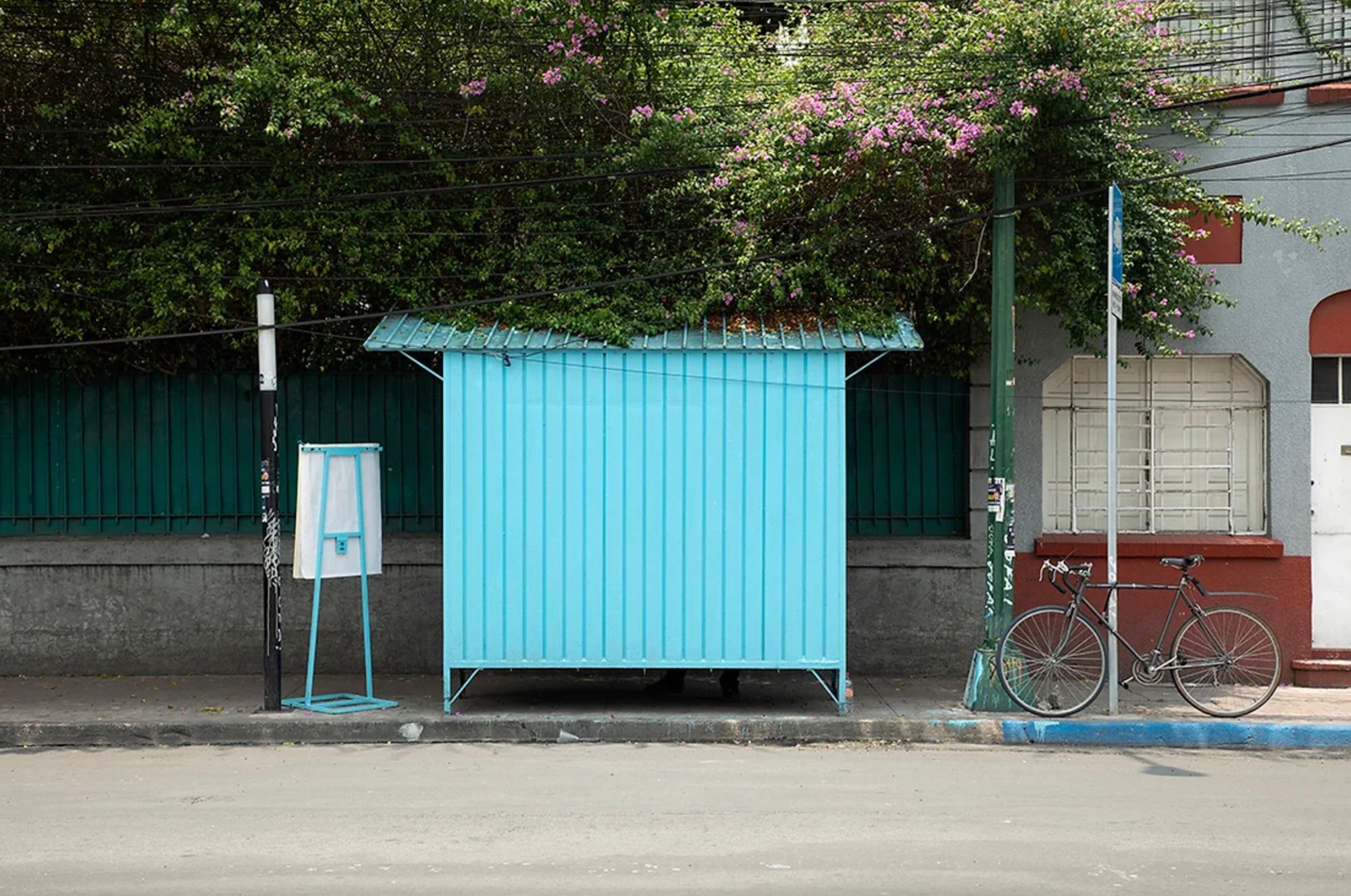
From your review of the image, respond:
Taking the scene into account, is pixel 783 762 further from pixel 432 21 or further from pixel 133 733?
pixel 432 21

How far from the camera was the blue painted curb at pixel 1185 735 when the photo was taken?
9.84 meters

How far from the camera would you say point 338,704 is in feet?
34.7

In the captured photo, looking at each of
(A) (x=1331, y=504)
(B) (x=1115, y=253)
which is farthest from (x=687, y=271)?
(A) (x=1331, y=504)

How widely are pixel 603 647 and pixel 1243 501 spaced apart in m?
5.87

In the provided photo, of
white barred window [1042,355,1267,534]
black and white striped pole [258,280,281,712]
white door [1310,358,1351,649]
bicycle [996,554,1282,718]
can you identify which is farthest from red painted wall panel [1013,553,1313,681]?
black and white striped pole [258,280,281,712]

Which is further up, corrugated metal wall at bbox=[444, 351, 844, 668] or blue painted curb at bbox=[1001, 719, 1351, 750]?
corrugated metal wall at bbox=[444, 351, 844, 668]

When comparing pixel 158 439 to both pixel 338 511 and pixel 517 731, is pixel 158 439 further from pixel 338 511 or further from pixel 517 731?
pixel 517 731

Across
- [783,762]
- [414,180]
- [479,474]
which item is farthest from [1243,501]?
[414,180]

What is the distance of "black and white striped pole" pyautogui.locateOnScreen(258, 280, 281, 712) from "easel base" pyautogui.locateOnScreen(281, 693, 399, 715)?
0.22m

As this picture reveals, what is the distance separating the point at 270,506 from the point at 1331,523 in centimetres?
874

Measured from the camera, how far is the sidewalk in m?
9.86

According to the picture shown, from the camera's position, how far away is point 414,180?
11.8 m

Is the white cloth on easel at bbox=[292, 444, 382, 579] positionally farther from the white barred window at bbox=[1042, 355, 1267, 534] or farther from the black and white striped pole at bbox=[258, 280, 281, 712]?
the white barred window at bbox=[1042, 355, 1267, 534]

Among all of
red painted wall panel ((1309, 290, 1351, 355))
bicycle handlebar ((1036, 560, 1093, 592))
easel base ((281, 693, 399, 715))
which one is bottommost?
easel base ((281, 693, 399, 715))
